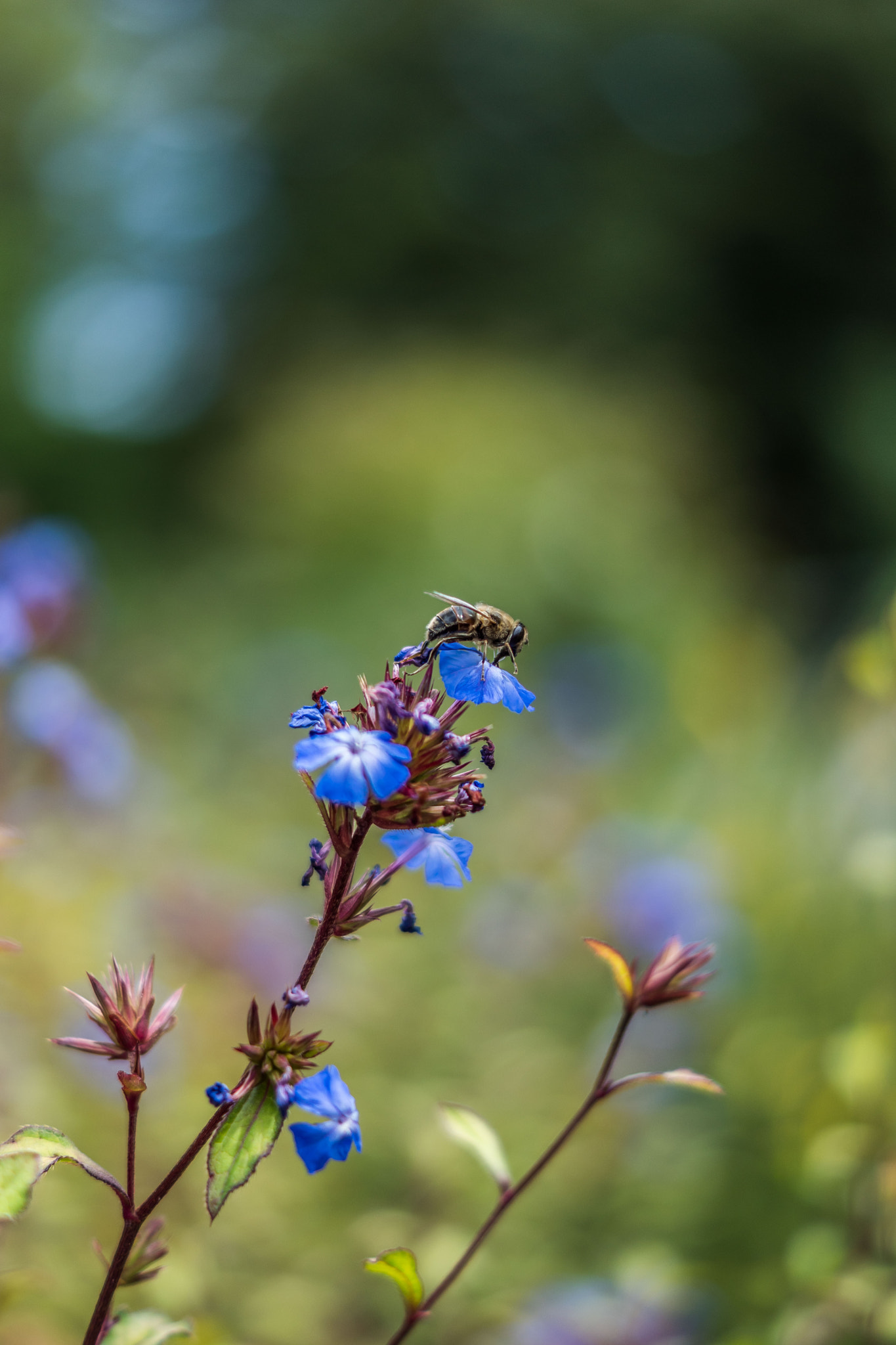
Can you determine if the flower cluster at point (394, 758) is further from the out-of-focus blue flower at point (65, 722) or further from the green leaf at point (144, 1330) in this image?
the out-of-focus blue flower at point (65, 722)

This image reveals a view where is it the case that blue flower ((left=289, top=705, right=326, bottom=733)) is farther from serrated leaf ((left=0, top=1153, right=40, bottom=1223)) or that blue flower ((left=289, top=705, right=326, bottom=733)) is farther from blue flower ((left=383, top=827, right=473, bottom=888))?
serrated leaf ((left=0, top=1153, right=40, bottom=1223))

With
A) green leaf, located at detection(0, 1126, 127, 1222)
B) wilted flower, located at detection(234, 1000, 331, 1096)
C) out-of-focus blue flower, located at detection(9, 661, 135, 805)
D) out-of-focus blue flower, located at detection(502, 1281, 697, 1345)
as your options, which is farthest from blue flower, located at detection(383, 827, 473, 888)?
out-of-focus blue flower, located at detection(9, 661, 135, 805)

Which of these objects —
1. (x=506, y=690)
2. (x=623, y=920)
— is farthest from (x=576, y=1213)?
(x=506, y=690)

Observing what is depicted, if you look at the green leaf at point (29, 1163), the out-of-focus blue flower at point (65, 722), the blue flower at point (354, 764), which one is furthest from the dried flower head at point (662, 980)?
the out-of-focus blue flower at point (65, 722)

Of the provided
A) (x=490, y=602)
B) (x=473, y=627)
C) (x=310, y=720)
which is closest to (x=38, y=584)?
(x=473, y=627)

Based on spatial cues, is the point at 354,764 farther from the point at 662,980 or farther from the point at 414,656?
the point at 662,980

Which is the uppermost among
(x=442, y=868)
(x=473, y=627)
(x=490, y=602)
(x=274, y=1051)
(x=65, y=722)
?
(x=490, y=602)
